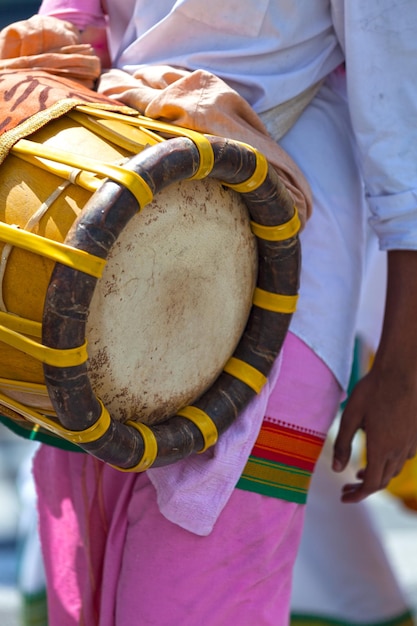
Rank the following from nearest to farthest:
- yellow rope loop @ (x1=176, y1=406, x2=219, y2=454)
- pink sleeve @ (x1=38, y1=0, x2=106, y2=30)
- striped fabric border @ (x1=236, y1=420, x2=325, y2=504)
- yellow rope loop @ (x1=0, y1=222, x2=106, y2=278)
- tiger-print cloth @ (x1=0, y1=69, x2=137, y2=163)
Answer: yellow rope loop @ (x1=0, y1=222, x2=106, y2=278), tiger-print cloth @ (x1=0, y1=69, x2=137, y2=163), yellow rope loop @ (x1=176, y1=406, x2=219, y2=454), striped fabric border @ (x1=236, y1=420, x2=325, y2=504), pink sleeve @ (x1=38, y1=0, x2=106, y2=30)

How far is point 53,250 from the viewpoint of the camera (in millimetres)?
1065

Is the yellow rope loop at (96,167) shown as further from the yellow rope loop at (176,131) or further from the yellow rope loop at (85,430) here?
the yellow rope loop at (85,430)

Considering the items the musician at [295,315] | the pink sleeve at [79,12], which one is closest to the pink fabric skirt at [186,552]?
the musician at [295,315]

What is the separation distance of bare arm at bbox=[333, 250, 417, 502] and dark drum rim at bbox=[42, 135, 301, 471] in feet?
0.52

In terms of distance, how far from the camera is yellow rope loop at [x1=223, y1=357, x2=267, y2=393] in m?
1.31

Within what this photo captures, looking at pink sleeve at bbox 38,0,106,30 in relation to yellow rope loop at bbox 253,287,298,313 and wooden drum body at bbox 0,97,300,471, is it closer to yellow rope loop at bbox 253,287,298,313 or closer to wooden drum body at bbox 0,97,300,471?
wooden drum body at bbox 0,97,300,471

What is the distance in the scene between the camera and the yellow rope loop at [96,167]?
3.50 ft

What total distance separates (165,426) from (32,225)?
0.32 metres

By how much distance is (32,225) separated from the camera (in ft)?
3.63

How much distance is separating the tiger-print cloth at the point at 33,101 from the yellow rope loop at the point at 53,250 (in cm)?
10

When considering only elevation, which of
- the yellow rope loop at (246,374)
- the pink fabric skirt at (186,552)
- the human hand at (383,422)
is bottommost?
the pink fabric skirt at (186,552)

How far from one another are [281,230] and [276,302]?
0.35 ft

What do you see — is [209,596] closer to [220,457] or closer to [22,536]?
[220,457]

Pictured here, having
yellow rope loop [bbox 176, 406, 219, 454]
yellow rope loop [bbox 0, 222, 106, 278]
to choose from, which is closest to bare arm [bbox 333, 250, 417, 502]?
yellow rope loop [bbox 176, 406, 219, 454]
